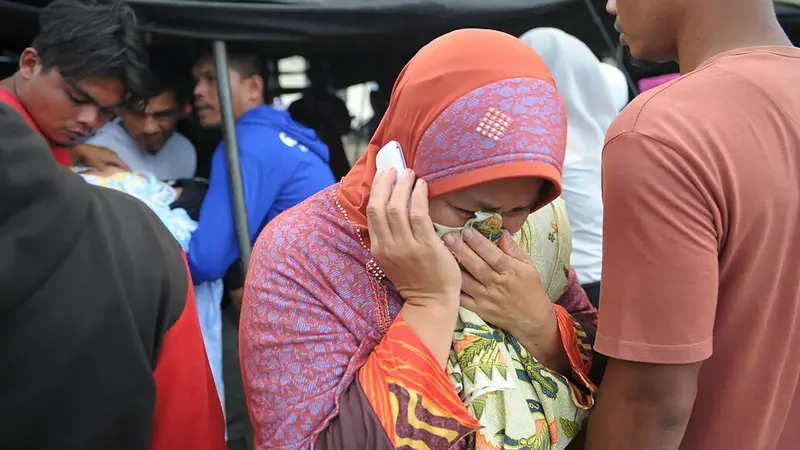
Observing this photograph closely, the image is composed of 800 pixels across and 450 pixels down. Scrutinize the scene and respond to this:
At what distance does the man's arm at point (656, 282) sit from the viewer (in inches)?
34.6

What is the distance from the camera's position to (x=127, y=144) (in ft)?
8.89

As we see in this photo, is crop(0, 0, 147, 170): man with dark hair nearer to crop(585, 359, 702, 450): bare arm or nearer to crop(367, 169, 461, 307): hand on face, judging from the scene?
crop(367, 169, 461, 307): hand on face

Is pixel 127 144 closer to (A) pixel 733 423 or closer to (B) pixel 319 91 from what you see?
(B) pixel 319 91

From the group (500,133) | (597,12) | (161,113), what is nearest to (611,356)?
(500,133)

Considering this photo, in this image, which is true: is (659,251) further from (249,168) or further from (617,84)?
(617,84)

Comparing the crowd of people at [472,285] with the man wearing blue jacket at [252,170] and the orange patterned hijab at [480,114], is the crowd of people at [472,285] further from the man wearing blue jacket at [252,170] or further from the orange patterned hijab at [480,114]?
the man wearing blue jacket at [252,170]

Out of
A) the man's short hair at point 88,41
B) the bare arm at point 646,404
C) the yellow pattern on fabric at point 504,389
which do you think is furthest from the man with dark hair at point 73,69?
the bare arm at point 646,404

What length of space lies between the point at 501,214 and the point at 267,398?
1.77 feet

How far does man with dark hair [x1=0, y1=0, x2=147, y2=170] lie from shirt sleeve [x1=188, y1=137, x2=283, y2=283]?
0.53 m

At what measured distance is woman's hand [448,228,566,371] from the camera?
1088mm

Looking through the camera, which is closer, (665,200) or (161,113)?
(665,200)

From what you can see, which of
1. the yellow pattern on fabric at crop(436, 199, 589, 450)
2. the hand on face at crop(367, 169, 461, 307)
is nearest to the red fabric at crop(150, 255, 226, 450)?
the hand on face at crop(367, 169, 461, 307)

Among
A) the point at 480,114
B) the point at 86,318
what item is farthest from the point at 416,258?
the point at 86,318

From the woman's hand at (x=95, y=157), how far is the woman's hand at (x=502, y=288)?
78.4 inches
